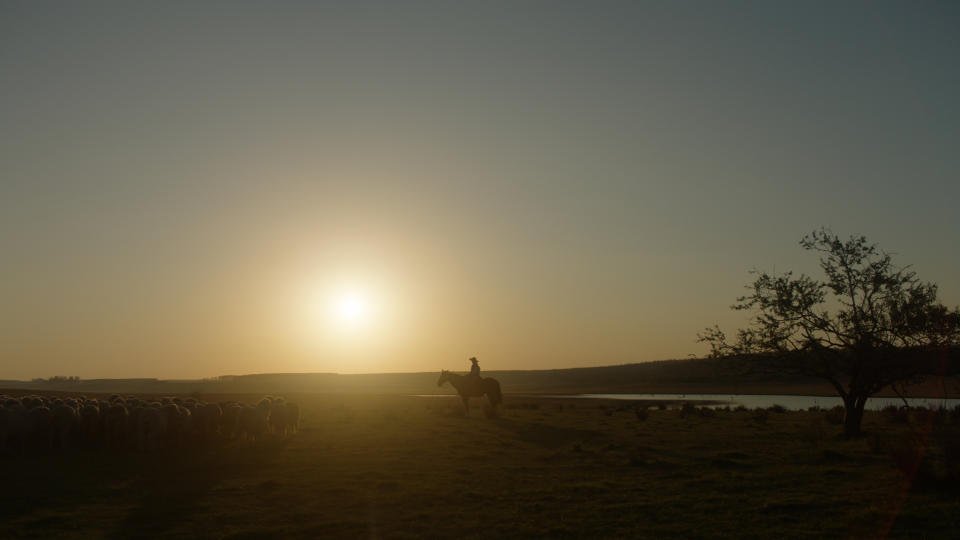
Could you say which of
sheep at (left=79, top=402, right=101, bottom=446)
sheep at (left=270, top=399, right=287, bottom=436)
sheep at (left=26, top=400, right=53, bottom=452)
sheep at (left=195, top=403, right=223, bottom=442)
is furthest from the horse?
sheep at (left=26, top=400, right=53, bottom=452)

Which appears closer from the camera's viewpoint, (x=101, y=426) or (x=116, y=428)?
(x=116, y=428)

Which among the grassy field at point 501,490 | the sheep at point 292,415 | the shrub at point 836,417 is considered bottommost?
the grassy field at point 501,490

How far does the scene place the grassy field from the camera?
469 inches

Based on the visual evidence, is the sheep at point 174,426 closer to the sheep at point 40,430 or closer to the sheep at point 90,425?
the sheep at point 90,425

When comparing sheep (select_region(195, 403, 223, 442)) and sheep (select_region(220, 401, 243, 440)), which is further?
sheep (select_region(220, 401, 243, 440))

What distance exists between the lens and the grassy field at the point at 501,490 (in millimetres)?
11914

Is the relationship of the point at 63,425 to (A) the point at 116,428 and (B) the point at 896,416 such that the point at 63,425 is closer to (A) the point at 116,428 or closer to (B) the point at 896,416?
(A) the point at 116,428

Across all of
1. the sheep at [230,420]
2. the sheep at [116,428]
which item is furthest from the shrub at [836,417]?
the sheep at [116,428]

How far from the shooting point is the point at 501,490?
606 inches

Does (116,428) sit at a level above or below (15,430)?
below

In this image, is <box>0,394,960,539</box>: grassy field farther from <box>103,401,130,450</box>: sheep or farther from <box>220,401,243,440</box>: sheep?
<box>103,401,130,450</box>: sheep

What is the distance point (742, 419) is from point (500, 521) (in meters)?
27.3

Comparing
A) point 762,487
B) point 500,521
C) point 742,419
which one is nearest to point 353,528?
point 500,521

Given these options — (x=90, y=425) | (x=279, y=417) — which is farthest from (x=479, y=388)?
(x=90, y=425)
